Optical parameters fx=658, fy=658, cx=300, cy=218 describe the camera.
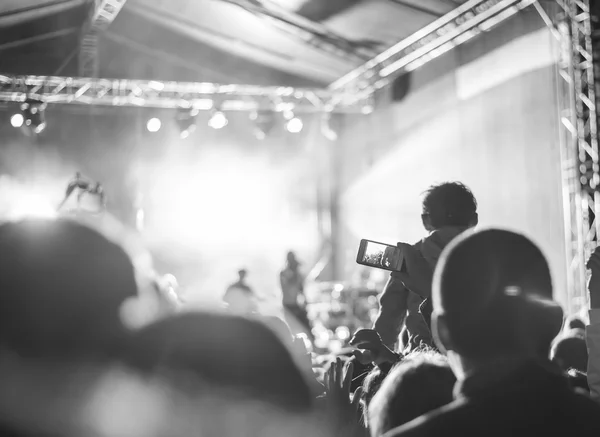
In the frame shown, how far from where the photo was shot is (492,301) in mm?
1003

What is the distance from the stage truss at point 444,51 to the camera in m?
6.41

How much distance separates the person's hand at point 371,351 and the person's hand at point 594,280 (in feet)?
1.91

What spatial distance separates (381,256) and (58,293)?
163cm

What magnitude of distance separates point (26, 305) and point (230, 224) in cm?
1297

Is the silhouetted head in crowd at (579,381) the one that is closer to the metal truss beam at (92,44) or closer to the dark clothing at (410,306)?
the dark clothing at (410,306)

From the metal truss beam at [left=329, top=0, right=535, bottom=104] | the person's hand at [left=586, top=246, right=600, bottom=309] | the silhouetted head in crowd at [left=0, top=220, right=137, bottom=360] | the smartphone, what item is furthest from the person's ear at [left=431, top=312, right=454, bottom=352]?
the metal truss beam at [left=329, top=0, right=535, bottom=104]

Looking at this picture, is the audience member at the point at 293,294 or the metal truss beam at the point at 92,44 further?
the metal truss beam at the point at 92,44

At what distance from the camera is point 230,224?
13656 millimetres

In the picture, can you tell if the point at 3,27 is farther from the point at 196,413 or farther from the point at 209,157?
the point at 196,413

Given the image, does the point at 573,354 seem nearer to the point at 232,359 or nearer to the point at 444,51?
the point at 232,359

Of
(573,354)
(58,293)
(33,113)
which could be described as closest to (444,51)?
(33,113)

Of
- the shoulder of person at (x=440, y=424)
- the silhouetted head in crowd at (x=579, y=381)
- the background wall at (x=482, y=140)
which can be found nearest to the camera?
the shoulder of person at (x=440, y=424)

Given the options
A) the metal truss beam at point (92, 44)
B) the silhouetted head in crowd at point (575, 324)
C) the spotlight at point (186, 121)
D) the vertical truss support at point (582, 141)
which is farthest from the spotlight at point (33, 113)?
the silhouetted head in crowd at point (575, 324)

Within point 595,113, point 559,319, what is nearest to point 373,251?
point 559,319
